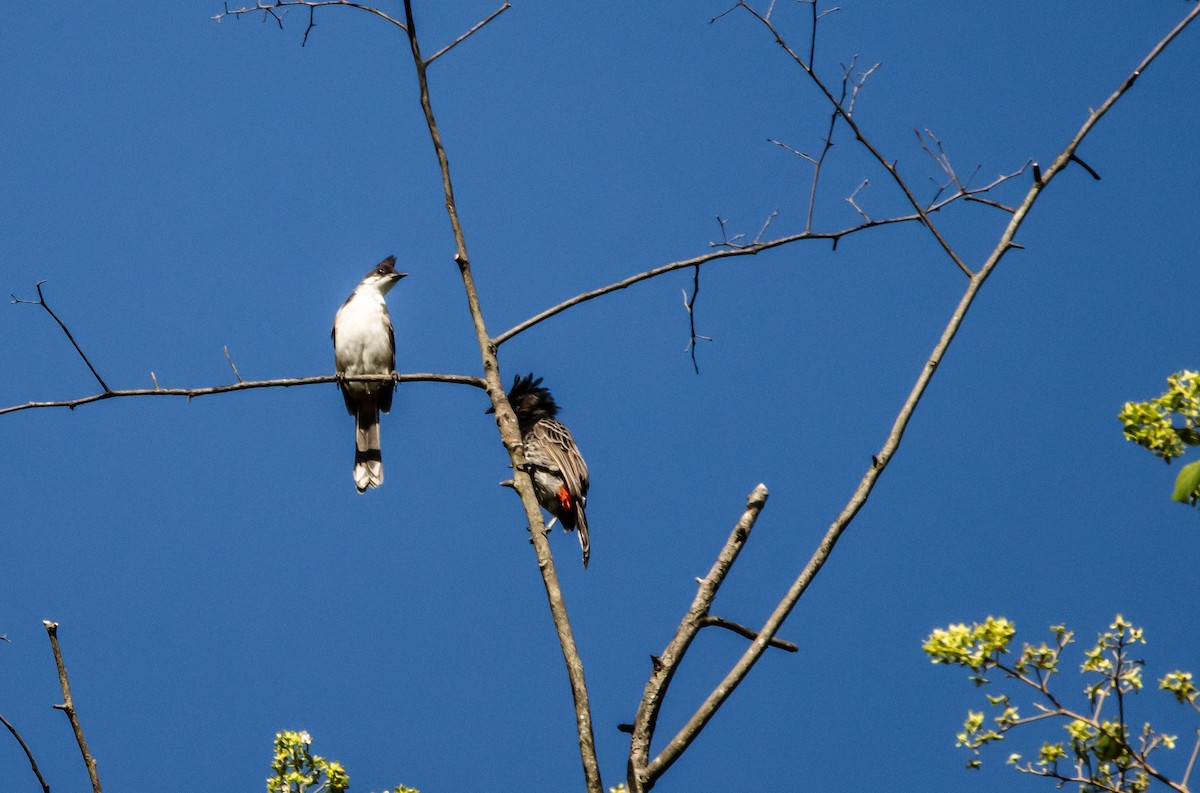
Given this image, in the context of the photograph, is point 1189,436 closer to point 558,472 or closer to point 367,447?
point 558,472

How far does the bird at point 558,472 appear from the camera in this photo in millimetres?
Result: 7402

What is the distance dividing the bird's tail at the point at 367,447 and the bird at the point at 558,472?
1199mm

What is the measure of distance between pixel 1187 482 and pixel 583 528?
491cm

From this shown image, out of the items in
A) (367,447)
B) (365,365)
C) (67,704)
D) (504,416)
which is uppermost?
(365,365)

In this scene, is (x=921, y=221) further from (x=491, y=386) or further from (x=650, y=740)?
(x=650, y=740)

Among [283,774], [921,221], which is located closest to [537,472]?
[283,774]

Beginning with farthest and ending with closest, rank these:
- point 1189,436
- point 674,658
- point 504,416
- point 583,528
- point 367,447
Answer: point 367,447
point 583,528
point 504,416
point 1189,436
point 674,658

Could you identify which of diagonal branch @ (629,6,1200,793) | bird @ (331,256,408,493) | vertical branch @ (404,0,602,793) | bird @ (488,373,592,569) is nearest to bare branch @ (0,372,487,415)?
vertical branch @ (404,0,602,793)

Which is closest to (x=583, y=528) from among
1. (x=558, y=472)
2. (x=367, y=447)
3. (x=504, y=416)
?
(x=558, y=472)

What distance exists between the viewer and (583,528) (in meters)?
7.27

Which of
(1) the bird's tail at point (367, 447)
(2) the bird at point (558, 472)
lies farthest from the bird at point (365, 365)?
(2) the bird at point (558, 472)

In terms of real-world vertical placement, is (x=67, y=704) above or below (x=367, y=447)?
below

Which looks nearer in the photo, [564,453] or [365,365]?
[564,453]

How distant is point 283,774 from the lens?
12.8ft
